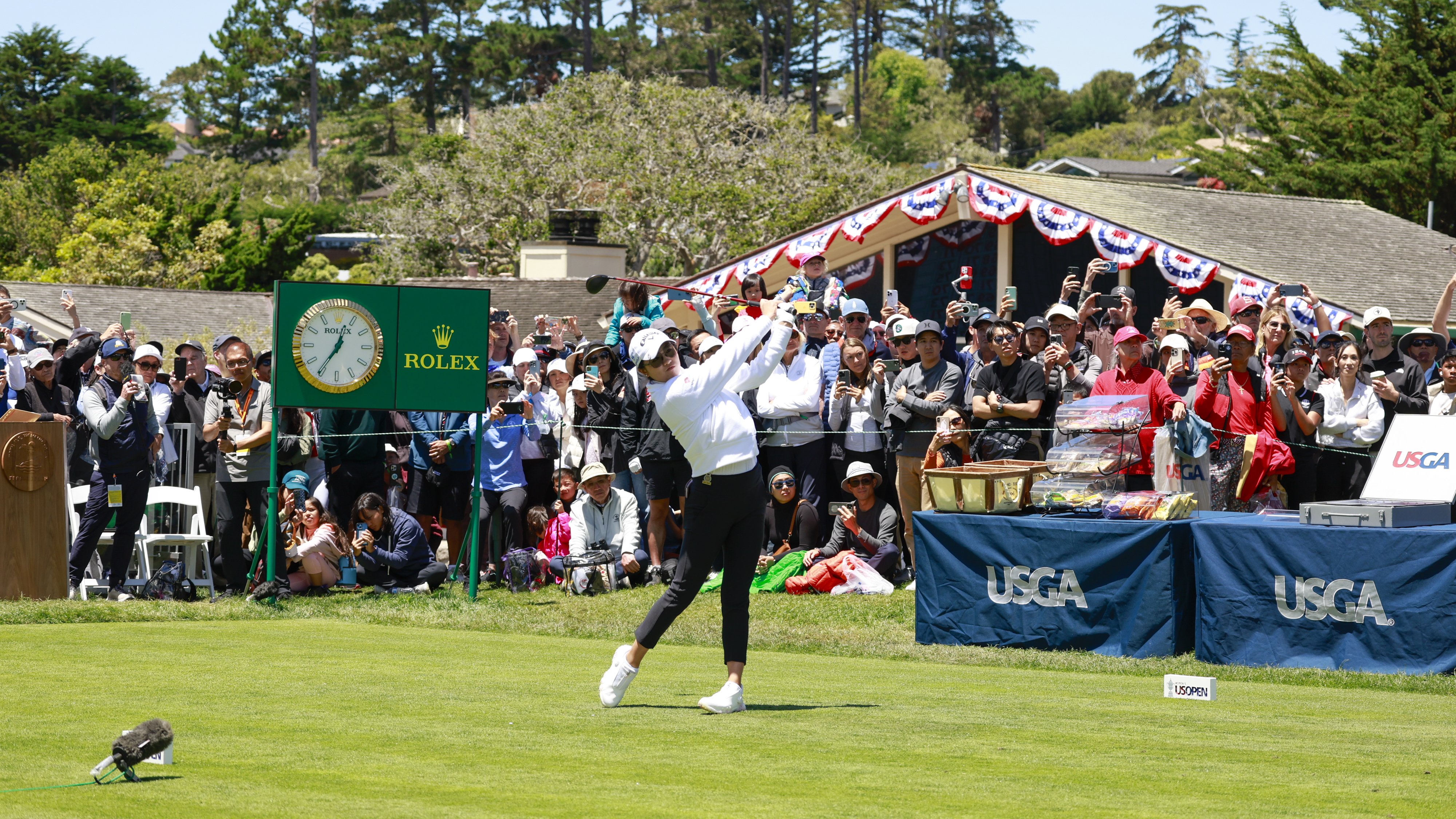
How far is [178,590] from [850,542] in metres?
5.96

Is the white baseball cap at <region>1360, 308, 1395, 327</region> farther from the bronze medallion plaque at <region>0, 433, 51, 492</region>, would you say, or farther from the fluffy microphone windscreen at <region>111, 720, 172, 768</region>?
the bronze medallion plaque at <region>0, 433, 51, 492</region>

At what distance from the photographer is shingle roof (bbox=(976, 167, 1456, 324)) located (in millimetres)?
18484

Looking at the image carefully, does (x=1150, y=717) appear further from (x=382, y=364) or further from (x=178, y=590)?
(x=178, y=590)

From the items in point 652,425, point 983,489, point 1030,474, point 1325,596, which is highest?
point 652,425

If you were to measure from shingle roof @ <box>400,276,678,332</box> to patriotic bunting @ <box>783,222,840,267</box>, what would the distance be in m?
8.22

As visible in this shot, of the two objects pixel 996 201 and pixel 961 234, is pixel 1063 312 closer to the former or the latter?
pixel 996 201

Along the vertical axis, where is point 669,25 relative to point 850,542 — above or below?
above

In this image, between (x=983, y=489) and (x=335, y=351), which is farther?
(x=335, y=351)

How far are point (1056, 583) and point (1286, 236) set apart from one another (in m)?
11.4

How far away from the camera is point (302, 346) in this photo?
1424 centimetres

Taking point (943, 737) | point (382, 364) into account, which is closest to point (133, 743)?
point (943, 737)

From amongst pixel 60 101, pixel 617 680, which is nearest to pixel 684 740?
pixel 617 680

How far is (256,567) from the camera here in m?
14.4

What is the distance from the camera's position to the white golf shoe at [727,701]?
7.58 meters
